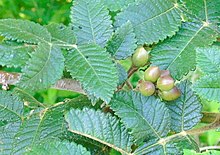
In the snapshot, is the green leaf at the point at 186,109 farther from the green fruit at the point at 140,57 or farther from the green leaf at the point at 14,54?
the green leaf at the point at 14,54

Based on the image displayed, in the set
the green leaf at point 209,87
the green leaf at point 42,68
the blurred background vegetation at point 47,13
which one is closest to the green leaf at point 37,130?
the green leaf at point 42,68

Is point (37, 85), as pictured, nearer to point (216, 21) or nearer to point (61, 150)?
point (61, 150)

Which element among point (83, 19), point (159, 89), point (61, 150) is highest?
point (83, 19)

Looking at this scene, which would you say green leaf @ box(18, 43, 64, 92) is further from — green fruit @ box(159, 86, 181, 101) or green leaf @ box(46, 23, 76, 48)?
green fruit @ box(159, 86, 181, 101)

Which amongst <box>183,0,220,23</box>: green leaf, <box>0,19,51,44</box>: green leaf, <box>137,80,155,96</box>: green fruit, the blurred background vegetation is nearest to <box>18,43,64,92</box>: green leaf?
<box>0,19,51,44</box>: green leaf

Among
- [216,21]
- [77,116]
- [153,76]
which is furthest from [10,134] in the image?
[216,21]

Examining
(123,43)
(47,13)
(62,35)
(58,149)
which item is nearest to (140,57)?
(123,43)
